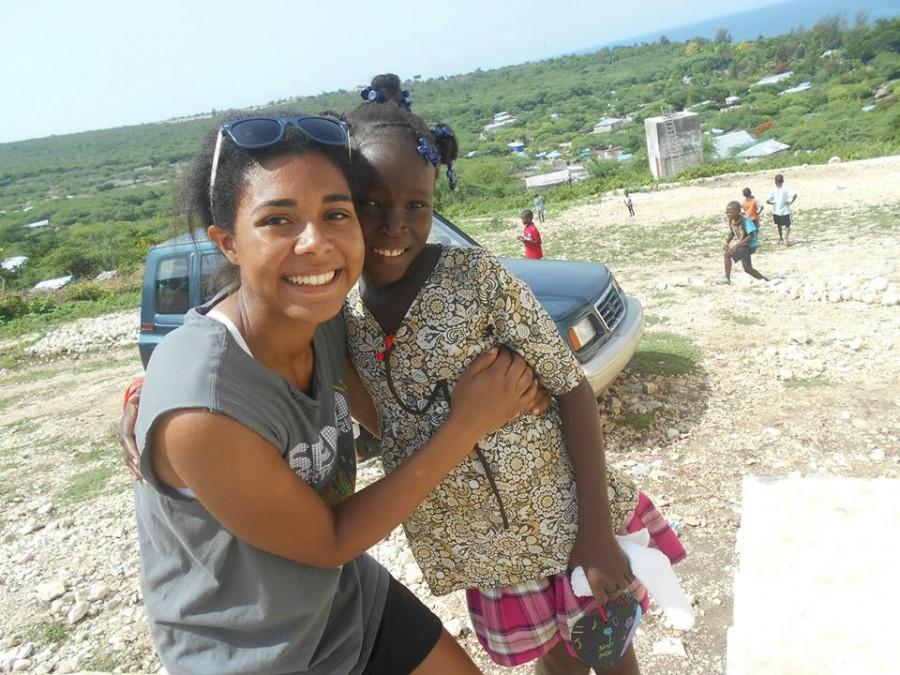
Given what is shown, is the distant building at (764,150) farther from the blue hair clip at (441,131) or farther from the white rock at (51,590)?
the blue hair clip at (441,131)

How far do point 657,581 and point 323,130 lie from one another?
128 centimetres

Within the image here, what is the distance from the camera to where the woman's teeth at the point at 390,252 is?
1470 millimetres

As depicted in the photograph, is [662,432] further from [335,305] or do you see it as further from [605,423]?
[335,305]

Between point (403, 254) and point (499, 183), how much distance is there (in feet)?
139

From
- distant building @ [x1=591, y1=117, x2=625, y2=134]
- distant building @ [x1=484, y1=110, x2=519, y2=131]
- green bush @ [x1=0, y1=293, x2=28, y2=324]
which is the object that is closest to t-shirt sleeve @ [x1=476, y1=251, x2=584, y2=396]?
green bush @ [x1=0, y1=293, x2=28, y2=324]

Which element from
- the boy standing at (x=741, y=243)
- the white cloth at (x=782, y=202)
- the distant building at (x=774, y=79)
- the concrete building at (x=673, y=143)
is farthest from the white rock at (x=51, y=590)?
the distant building at (x=774, y=79)

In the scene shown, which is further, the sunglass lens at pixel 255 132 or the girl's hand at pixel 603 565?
the girl's hand at pixel 603 565

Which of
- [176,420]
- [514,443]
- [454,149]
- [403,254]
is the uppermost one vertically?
[454,149]

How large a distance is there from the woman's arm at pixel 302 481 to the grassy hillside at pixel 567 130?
2.08 feet

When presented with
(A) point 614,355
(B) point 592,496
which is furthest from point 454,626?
(A) point 614,355

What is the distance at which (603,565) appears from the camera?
62.8 inches

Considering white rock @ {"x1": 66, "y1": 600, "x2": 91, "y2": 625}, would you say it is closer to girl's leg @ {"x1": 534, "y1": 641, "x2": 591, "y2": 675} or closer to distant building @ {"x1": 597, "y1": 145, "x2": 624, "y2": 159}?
girl's leg @ {"x1": 534, "y1": 641, "x2": 591, "y2": 675}

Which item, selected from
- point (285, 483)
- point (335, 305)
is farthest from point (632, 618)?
point (335, 305)

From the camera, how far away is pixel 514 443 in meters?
1.58
